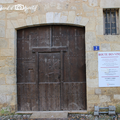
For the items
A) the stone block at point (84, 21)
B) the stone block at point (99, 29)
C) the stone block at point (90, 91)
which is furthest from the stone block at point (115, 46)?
the stone block at point (90, 91)

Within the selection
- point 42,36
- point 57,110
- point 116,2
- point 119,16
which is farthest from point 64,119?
point 116,2

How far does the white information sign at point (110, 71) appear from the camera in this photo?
367 cm

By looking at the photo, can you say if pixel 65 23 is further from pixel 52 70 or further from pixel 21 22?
pixel 52 70

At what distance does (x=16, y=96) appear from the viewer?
385 cm

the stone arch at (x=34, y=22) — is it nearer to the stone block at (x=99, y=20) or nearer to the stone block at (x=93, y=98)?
the stone block at (x=99, y=20)

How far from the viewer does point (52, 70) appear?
12.8 feet

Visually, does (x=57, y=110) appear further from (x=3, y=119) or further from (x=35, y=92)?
(x=3, y=119)

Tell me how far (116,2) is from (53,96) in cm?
342

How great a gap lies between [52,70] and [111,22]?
234 centimetres

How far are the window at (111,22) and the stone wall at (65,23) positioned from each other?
0.18 m

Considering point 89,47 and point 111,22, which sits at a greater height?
point 111,22

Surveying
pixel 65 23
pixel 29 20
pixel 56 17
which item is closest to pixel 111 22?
pixel 65 23

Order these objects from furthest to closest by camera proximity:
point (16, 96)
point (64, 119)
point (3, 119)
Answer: point (16, 96) < point (3, 119) < point (64, 119)

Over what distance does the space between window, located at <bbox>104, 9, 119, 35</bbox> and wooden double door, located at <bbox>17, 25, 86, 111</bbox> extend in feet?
2.40
